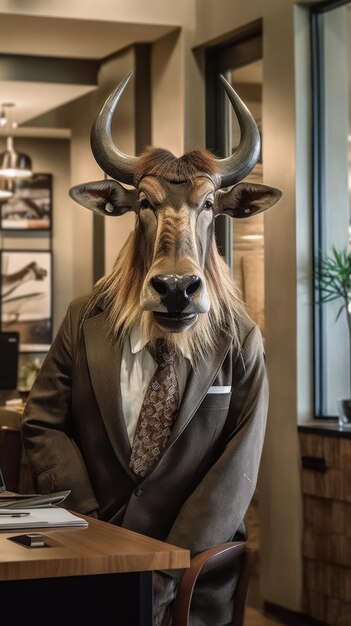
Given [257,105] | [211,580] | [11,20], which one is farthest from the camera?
[11,20]

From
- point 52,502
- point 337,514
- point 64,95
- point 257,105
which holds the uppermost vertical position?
point 64,95

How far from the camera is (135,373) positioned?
9.39 feet

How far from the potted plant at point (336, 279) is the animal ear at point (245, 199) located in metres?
2.01

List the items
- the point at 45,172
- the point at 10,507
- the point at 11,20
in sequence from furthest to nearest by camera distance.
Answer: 1. the point at 45,172
2. the point at 11,20
3. the point at 10,507

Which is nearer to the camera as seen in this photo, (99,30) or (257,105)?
(257,105)

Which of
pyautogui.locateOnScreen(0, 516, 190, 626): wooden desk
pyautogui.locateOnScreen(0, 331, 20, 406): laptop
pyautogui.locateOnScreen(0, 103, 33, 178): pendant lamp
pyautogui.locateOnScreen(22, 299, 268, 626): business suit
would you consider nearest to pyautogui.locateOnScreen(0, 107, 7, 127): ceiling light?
pyautogui.locateOnScreen(0, 103, 33, 178): pendant lamp

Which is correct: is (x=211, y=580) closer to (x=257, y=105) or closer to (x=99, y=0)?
(x=257, y=105)

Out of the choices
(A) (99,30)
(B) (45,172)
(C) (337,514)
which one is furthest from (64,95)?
(C) (337,514)

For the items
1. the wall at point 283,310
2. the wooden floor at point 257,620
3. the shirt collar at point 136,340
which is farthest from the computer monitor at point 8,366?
the shirt collar at point 136,340

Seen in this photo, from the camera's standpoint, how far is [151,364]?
113 inches

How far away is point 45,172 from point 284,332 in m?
6.16

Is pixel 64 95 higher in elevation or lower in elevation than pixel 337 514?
higher

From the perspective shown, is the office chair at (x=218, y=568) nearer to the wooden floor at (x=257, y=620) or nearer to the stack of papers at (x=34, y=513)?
the stack of papers at (x=34, y=513)

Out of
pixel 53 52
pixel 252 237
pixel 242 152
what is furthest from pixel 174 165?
pixel 53 52
